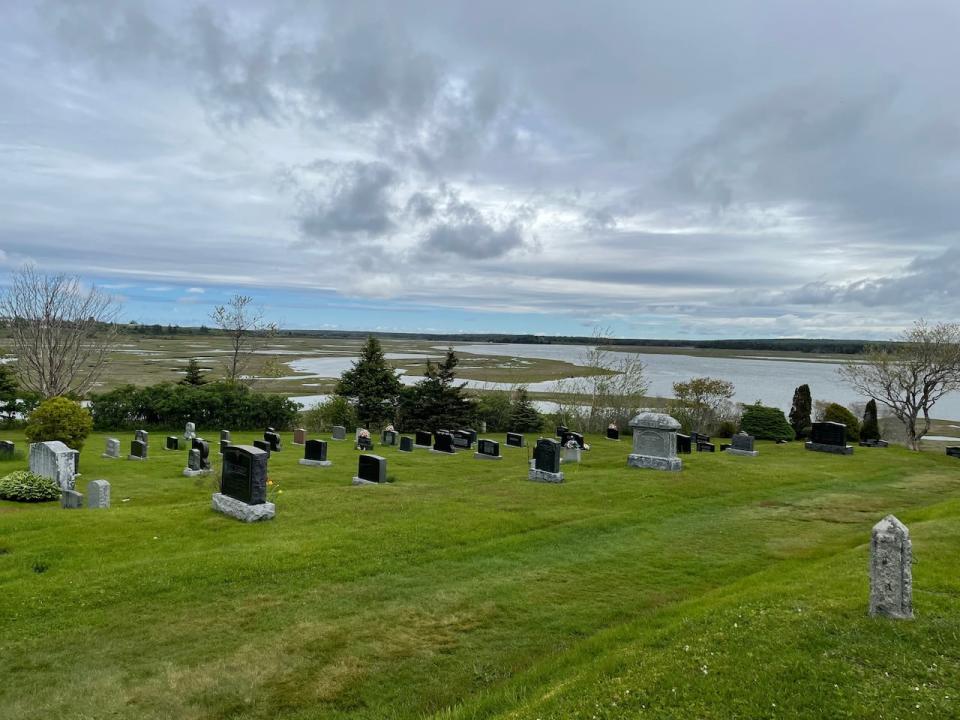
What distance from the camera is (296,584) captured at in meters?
8.55

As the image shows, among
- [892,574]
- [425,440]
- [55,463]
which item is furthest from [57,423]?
[892,574]

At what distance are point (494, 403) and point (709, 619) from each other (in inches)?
1245

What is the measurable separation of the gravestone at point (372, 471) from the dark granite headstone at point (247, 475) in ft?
15.1

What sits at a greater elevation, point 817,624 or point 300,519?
point 817,624

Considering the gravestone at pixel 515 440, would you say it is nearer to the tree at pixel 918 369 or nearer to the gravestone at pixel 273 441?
the gravestone at pixel 273 441

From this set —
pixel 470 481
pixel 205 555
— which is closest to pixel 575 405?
pixel 470 481

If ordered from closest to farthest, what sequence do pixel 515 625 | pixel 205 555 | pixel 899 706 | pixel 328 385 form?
pixel 899 706
pixel 515 625
pixel 205 555
pixel 328 385

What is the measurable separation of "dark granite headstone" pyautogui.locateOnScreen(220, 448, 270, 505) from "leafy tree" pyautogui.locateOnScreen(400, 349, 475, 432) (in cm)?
2332

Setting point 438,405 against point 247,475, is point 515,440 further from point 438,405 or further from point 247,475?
point 247,475

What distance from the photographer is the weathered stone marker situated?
39.2 feet

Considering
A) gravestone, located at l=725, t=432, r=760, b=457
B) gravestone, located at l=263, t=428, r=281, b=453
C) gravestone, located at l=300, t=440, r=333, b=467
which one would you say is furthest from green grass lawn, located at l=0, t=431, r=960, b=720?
gravestone, located at l=263, t=428, r=281, b=453

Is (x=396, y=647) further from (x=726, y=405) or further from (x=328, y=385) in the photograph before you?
(x=328, y=385)

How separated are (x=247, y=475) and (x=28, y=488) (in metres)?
6.82

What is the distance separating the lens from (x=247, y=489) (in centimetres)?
1207
